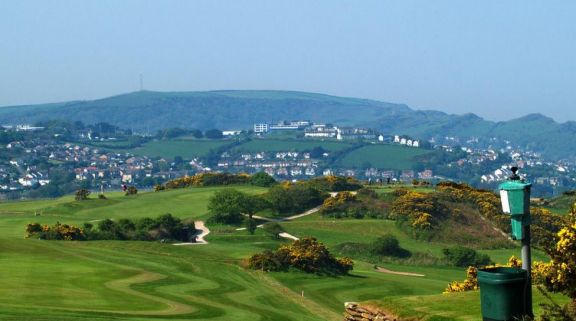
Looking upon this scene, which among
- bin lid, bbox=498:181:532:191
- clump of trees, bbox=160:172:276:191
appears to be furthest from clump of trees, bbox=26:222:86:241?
clump of trees, bbox=160:172:276:191

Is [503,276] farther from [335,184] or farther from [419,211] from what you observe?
[335,184]

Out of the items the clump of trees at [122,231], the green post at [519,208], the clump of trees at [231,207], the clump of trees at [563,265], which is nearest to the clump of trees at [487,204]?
the clump of trees at [231,207]

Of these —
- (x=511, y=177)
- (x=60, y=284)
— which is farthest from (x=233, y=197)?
(x=511, y=177)

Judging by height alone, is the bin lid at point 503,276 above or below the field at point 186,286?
above

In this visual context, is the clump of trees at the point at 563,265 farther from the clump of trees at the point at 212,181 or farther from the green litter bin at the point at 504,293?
the clump of trees at the point at 212,181

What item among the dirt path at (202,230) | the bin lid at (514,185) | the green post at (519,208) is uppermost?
the bin lid at (514,185)

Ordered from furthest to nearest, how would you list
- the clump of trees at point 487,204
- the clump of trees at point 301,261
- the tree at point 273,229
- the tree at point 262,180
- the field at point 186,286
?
the tree at point 262,180 → the clump of trees at point 487,204 → the tree at point 273,229 → the clump of trees at point 301,261 → the field at point 186,286
